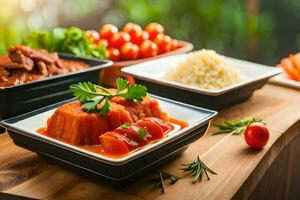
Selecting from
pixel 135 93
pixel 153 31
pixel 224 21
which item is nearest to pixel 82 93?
pixel 135 93

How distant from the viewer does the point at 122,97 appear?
186 cm

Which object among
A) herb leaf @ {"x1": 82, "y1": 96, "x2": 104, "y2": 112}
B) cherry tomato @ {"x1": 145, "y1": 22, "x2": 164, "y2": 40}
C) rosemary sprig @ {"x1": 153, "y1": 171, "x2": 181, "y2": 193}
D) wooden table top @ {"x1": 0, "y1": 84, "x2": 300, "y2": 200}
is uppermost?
herb leaf @ {"x1": 82, "y1": 96, "x2": 104, "y2": 112}

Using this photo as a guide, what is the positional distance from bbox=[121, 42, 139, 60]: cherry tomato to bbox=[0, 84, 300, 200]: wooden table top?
2.83ft

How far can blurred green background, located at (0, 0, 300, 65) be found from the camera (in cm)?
381

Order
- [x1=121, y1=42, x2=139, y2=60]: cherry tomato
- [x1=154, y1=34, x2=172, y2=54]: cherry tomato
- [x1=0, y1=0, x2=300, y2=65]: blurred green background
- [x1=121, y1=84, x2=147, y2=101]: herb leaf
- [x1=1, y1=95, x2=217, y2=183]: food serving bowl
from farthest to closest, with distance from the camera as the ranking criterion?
1. [x1=0, y1=0, x2=300, y2=65]: blurred green background
2. [x1=154, y1=34, x2=172, y2=54]: cherry tomato
3. [x1=121, y1=42, x2=139, y2=60]: cherry tomato
4. [x1=121, y1=84, x2=147, y2=101]: herb leaf
5. [x1=1, y1=95, x2=217, y2=183]: food serving bowl

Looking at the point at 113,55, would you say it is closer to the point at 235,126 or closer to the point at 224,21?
the point at 235,126

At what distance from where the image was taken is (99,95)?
1.77m

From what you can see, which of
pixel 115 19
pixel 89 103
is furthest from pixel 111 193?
pixel 115 19

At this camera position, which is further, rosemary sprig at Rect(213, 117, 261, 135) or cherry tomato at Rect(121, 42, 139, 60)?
cherry tomato at Rect(121, 42, 139, 60)

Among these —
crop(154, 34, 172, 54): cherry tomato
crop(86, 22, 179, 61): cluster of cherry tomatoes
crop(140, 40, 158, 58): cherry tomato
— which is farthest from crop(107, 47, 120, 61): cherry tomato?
crop(154, 34, 172, 54): cherry tomato

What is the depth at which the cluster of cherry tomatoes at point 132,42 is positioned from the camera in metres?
2.81

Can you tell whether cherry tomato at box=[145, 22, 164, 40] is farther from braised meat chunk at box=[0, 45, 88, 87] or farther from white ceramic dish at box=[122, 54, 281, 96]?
braised meat chunk at box=[0, 45, 88, 87]

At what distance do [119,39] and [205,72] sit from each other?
67 centimetres

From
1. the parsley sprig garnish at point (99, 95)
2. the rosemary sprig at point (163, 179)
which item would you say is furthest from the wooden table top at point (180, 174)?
the parsley sprig garnish at point (99, 95)
